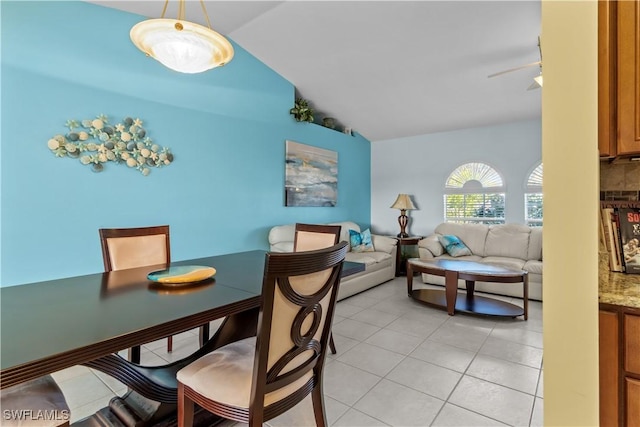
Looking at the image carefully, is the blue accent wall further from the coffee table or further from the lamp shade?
the lamp shade

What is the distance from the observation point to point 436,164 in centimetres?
560

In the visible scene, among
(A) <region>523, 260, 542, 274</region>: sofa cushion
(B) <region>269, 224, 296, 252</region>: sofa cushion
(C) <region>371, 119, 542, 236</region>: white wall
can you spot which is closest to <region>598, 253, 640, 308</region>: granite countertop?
(A) <region>523, 260, 542, 274</region>: sofa cushion

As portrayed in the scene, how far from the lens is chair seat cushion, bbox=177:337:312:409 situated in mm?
1121

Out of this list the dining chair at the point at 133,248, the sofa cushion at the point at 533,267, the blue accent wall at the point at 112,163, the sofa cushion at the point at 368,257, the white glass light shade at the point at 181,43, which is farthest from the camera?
the sofa cushion at the point at 368,257

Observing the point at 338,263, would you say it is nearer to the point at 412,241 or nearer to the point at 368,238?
the point at 368,238

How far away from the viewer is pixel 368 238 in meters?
4.83

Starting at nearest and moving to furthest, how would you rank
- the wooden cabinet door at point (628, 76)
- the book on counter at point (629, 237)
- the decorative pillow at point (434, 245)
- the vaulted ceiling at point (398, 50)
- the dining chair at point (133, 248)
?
1. the wooden cabinet door at point (628, 76)
2. the book on counter at point (629, 237)
3. the dining chair at point (133, 248)
4. the vaulted ceiling at point (398, 50)
5. the decorative pillow at point (434, 245)

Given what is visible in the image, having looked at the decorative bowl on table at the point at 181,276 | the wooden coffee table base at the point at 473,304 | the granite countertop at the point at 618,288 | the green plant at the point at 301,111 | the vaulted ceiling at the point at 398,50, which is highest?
the vaulted ceiling at the point at 398,50

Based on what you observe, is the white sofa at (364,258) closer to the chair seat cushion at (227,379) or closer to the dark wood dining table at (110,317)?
the dark wood dining table at (110,317)

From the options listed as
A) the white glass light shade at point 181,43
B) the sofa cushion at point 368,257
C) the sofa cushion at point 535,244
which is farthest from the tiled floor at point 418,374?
the white glass light shade at point 181,43

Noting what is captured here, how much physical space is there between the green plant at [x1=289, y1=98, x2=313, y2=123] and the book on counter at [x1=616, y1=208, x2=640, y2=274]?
3869 millimetres

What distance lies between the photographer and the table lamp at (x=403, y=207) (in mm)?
5441

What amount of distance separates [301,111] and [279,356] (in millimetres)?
3956

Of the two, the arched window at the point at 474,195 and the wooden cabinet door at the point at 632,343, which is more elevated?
the arched window at the point at 474,195
